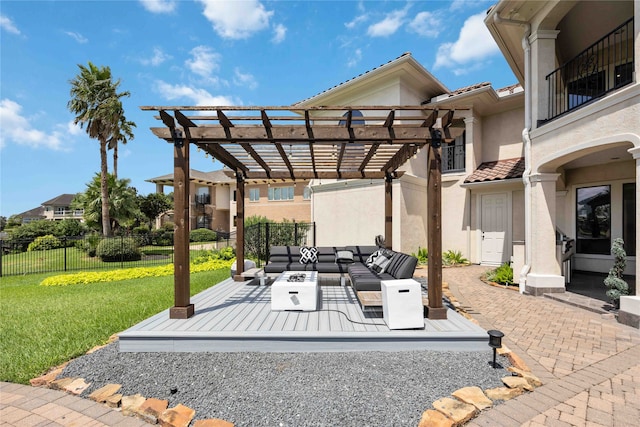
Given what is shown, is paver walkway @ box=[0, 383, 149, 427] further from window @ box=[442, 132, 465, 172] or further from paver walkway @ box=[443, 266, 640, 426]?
window @ box=[442, 132, 465, 172]

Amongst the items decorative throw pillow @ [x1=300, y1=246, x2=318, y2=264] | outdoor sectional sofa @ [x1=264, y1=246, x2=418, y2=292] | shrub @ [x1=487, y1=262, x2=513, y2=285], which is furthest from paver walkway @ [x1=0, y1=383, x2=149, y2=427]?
shrub @ [x1=487, y1=262, x2=513, y2=285]

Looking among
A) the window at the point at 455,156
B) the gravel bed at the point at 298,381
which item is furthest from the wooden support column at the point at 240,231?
the window at the point at 455,156

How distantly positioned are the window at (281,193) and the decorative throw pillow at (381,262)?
19.3 metres

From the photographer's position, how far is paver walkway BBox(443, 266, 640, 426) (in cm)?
273

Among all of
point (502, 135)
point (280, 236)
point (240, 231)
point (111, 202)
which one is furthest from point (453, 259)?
point (111, 202)

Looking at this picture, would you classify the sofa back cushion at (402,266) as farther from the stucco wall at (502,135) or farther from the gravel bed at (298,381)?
the stucco wall at (502,135)

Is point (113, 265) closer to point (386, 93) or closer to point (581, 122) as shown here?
point (386, 93)

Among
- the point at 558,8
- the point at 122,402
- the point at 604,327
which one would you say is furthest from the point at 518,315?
the point at 558,8

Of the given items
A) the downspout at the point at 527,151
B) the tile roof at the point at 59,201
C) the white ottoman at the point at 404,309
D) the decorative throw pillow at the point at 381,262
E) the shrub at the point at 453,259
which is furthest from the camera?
the tile roof at the point at 59,201

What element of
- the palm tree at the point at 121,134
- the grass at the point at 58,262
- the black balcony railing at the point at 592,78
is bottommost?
the grass at the point at 58,262

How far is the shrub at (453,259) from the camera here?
12.0m

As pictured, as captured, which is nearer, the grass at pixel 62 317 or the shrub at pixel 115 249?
the grass at pixel 62 317

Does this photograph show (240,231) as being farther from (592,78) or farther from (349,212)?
(592,78)

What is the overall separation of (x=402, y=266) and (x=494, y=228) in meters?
8.16
